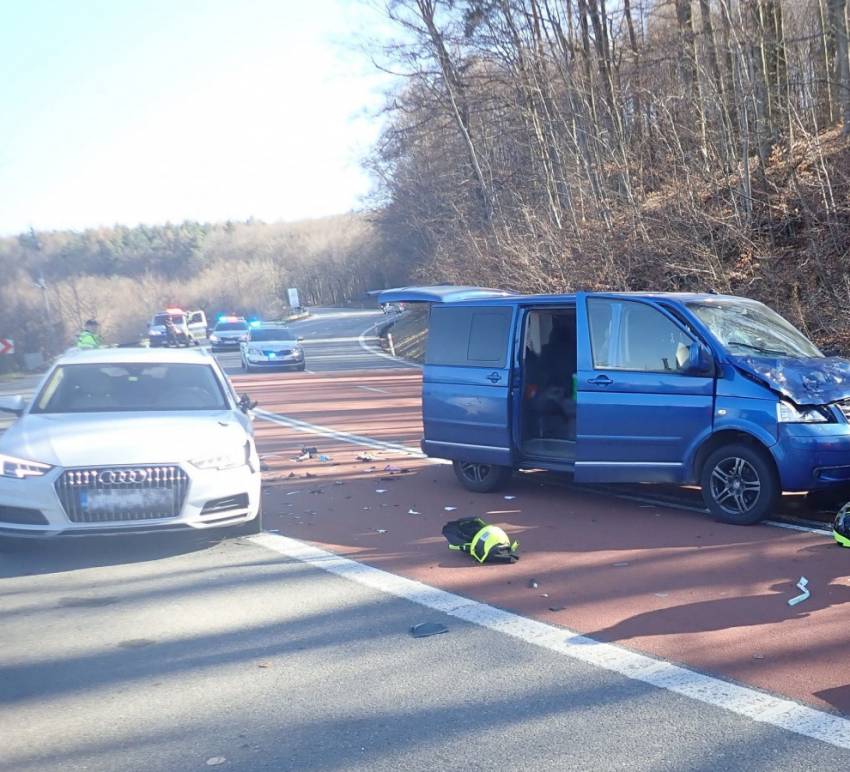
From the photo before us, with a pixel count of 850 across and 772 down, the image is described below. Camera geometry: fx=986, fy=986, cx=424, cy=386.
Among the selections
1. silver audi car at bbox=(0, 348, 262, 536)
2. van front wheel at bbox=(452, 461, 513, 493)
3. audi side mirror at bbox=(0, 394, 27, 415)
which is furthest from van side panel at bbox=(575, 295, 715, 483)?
audi side mirror at bbox=(0, 394, 27, 415)

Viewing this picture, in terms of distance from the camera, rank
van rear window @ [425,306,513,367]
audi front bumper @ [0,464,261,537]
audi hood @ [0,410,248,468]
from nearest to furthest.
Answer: audi front bumper @ [0,464,261,537]
audi hood @ [0,410,248,468]
van rear window @ [425,306,513,367]

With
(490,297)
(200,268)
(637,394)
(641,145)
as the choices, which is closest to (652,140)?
(641,145)

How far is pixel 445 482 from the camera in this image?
36.6 ft

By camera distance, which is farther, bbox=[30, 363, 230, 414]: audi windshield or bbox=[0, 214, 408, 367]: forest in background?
bbox=[0, 214, 408, 367]: forest in background

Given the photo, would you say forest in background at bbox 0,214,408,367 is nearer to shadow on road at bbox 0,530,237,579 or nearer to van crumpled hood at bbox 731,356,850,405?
shadow on road at bbox 0,530,237,579

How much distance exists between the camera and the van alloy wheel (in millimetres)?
8078

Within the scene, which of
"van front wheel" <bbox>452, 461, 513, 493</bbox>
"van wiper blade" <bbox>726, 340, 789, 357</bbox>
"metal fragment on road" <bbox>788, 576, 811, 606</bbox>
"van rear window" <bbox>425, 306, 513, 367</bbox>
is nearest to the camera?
"metal fragment on road" <bbox>788, 576, 811, 606</bbox>

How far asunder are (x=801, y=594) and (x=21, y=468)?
569 centimetres

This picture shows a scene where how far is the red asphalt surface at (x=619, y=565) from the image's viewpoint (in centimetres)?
541

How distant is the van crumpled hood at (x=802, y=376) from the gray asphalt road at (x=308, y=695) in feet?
11.7

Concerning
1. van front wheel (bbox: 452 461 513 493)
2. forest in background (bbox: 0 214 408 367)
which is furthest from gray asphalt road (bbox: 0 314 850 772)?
forest in background (bbox: 0 214 408 367)

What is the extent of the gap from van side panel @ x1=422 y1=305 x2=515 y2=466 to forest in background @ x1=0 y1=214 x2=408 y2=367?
58.0 metres

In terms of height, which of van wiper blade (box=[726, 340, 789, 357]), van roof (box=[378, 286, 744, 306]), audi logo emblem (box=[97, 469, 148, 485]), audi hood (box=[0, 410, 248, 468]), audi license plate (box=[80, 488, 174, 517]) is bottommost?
audi license plate (box=[80, 488, 174, 517])

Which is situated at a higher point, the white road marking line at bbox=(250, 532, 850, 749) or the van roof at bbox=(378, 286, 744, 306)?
the van roof at bbox=(378, 286, 744, 306)
